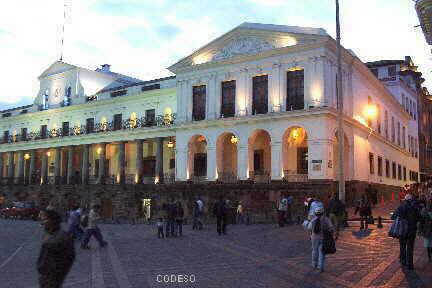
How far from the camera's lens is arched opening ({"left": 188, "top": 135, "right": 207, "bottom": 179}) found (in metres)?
37.5

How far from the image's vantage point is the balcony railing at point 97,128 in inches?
1671

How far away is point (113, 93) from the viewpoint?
4794cm

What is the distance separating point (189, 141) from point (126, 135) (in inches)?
376

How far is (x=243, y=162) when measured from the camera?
34.1m

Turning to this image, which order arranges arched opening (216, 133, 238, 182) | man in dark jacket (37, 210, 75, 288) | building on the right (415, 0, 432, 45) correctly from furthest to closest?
1. arched opening (216, 133, 238, 182)
2. building on the right (415, 0, 432, 45)
3. man in dark jacket (37, 210, 75, 288)

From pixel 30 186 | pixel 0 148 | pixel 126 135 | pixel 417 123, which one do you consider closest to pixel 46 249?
pixel 126 135

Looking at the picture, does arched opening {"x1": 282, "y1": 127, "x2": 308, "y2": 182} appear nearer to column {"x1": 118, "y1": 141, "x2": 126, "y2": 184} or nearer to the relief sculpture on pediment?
the relief sculpture on pediment

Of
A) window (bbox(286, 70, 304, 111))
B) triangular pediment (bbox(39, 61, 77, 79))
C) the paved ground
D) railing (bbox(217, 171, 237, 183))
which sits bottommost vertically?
the paved ground

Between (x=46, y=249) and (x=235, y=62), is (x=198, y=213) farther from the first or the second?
(x=46, y=249)

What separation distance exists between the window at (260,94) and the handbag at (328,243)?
77.8 ft

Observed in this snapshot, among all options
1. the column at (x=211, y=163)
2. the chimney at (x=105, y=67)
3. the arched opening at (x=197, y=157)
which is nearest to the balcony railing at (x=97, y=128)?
the arched opening at (x=197, y=157)

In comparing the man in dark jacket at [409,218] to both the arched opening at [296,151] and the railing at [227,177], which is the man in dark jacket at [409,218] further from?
the railing at [227,177]

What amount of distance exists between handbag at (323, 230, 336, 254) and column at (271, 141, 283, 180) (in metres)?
21.6

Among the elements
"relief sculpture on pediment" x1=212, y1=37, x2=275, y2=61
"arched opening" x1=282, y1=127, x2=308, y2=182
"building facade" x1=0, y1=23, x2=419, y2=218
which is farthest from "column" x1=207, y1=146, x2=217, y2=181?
"relief sculpture on pediment" x1=212, y1=37, x2=275, y2=61
